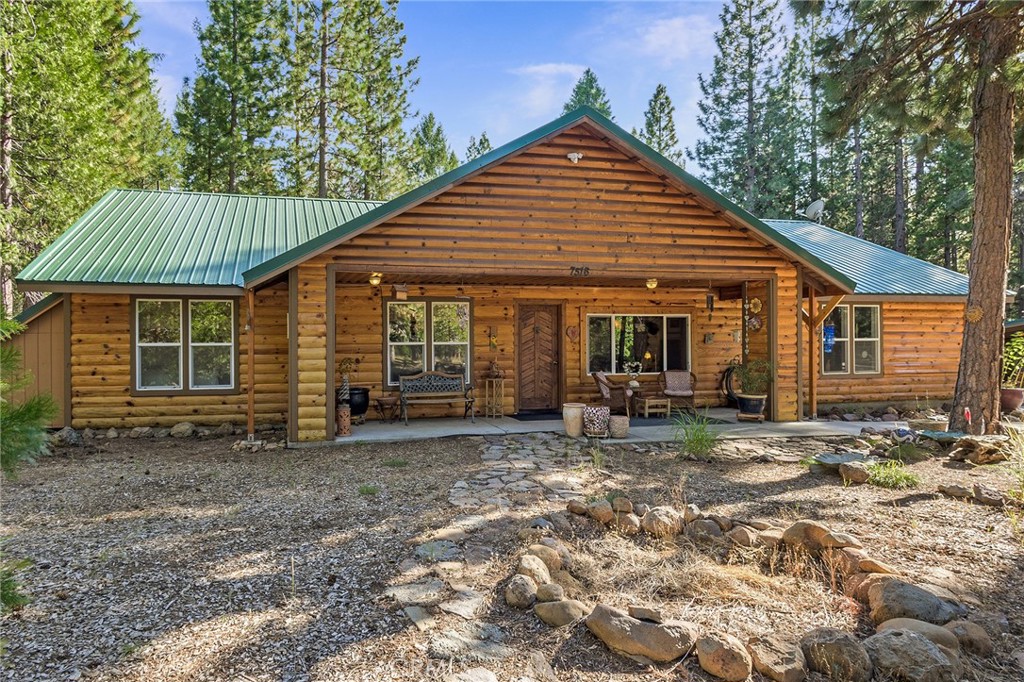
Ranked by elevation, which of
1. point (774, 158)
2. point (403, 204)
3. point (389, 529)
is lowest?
point (389, 529)

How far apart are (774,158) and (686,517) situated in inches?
964

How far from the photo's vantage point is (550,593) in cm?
330

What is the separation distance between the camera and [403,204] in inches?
324

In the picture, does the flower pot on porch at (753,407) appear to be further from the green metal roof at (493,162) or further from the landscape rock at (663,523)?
the landscape rock at (663,523)

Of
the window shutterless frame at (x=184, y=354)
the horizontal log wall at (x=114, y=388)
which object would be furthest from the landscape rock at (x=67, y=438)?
the window shutterless frame at (x=184, y=354)

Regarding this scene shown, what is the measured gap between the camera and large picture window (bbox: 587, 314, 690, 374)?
11867mm

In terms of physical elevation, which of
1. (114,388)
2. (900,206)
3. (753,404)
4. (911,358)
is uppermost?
(900,206)

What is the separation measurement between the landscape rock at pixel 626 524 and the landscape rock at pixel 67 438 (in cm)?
849

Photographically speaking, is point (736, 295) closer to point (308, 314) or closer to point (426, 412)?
point (426, 412)

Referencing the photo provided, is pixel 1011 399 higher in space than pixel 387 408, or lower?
higher

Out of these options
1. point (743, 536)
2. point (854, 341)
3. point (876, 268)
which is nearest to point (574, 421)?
point (743, 536)

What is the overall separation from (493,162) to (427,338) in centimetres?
371

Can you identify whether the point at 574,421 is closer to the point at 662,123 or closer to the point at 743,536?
the point at 743,536

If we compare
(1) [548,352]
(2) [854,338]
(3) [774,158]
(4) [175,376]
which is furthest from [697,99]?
(4) [175,376]
